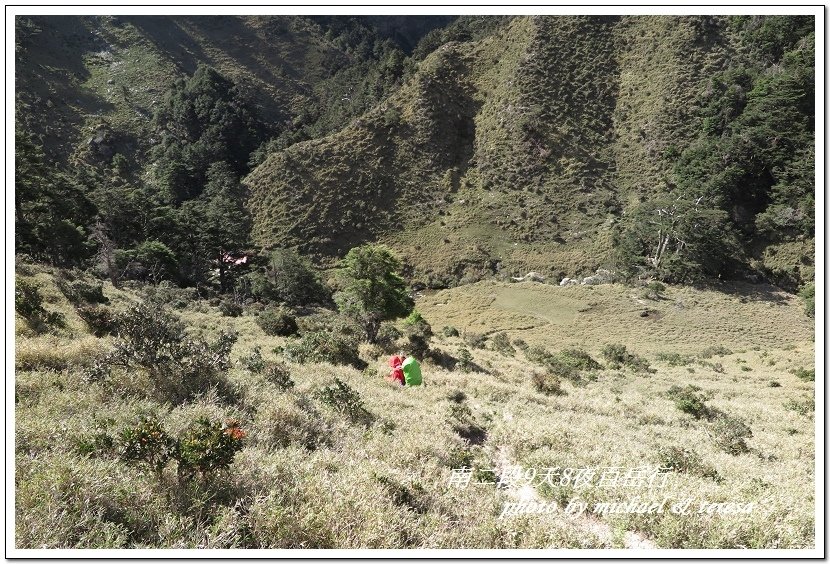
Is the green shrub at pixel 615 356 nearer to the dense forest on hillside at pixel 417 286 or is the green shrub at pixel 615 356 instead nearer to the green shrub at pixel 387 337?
the dense forest on hillside at pixel 417 286

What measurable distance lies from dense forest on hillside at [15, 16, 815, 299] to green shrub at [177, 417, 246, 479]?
3922cm

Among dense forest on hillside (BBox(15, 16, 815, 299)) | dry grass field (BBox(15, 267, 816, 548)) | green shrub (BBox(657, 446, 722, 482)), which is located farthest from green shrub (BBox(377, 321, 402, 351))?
dense forest on hillside (BBox(15, 16, 815, 299))

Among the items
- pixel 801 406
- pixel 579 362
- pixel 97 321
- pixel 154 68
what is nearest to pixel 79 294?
pixel 97 321

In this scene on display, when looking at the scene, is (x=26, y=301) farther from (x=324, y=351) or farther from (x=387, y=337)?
(x=387, y=337)

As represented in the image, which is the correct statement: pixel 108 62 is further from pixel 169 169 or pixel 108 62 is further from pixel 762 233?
pixel 762 233

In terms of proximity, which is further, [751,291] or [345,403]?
[751,291]

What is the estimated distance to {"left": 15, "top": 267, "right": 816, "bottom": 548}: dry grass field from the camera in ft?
12.6

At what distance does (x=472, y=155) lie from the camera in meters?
72.7

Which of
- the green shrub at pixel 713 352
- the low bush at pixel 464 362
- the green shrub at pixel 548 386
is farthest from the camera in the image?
the green shrub at pixel 713 352

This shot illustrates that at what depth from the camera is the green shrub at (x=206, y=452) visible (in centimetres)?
412

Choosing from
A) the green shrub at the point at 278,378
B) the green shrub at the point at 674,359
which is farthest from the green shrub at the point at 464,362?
the green shrub at the point at 674,359

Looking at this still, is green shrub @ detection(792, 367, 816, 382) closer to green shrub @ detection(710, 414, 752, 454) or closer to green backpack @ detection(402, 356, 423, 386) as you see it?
green shrub @ detection(710, 414, 752, 454)

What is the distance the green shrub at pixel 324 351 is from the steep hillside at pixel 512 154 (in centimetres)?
4277

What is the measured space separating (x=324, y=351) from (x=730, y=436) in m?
12.1
